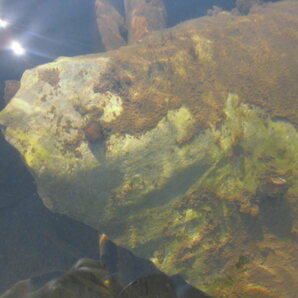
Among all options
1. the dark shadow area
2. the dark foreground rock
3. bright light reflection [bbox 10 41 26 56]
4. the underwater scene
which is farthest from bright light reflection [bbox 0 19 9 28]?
the dark foreground rock

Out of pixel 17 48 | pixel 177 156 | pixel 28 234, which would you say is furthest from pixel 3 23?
pixel 177 156

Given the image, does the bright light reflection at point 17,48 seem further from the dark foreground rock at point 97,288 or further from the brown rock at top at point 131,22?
the dark foreground rock at point 97,288

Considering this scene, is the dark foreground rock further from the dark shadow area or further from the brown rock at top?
the brown rock at top

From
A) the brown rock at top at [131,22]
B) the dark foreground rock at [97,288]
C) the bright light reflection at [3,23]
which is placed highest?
the bright light reflection at [3,23]

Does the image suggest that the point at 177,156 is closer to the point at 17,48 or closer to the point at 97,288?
the point at 97,288

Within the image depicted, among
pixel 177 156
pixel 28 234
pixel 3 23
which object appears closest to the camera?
pixel 177 156

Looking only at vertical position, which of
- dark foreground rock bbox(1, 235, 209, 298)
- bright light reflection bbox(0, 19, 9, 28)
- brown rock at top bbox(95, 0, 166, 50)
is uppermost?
bright light reflection bbox(0, 19, 9, 28)

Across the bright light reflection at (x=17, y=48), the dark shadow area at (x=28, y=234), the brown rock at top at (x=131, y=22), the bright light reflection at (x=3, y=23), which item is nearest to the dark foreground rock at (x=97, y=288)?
the dark shadow area at (x=28, y=234)

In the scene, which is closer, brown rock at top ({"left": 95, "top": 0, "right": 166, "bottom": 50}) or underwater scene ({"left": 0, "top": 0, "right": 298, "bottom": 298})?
underwater scene ({"left": 0, "top": 0, "right": 298, "bottom": 298})
